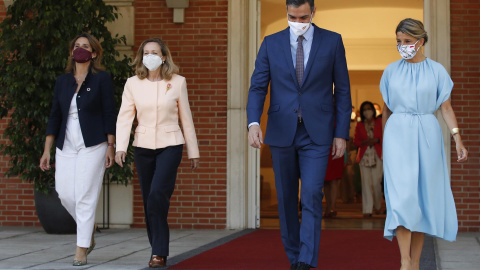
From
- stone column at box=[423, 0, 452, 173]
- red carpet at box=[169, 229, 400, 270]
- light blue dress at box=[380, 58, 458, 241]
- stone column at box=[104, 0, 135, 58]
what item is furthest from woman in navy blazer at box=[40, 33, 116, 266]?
stone column at box=[423, 0, 452, 173]

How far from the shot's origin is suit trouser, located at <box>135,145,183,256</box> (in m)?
5.73

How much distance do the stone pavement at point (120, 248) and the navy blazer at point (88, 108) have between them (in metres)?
0.90

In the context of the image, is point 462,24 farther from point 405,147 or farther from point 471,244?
point 405,147

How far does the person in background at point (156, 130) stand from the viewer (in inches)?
226

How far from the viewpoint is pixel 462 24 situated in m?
8.91

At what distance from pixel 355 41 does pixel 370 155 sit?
6.26 metres

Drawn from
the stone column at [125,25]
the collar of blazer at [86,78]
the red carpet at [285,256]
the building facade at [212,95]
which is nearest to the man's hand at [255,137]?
the red carpet at [285,256]

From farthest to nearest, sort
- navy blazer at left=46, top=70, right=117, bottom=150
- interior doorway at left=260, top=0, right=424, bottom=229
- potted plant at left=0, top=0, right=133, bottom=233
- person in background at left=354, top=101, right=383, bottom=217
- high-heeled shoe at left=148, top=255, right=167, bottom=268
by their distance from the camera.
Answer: interior doorway at left=260, top=0, right=424, bottom=229 → person in background at left=354, top=101, right=383, bottom=217 → potted plant at left=0, top=0, right=133, bottom=233 → navy blazer at left=46, top=70, right=117, bottom=150 → high-heeled shoe at left=148, top=255, right=167, bottom=268

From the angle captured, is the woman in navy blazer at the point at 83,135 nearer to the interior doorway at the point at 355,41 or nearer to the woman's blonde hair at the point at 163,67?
the woman's blonde hair at the point at 163,67

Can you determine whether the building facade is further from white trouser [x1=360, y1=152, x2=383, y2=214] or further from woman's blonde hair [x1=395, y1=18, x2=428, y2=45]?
woman's blonde hair [x1=395, y1=18, x2=428, y2=45]

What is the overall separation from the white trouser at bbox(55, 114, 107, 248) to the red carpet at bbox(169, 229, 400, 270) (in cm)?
70

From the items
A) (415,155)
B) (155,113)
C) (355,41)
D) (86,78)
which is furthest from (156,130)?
(355,41)

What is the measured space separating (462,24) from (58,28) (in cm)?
422

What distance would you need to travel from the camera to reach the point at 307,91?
5070mm
